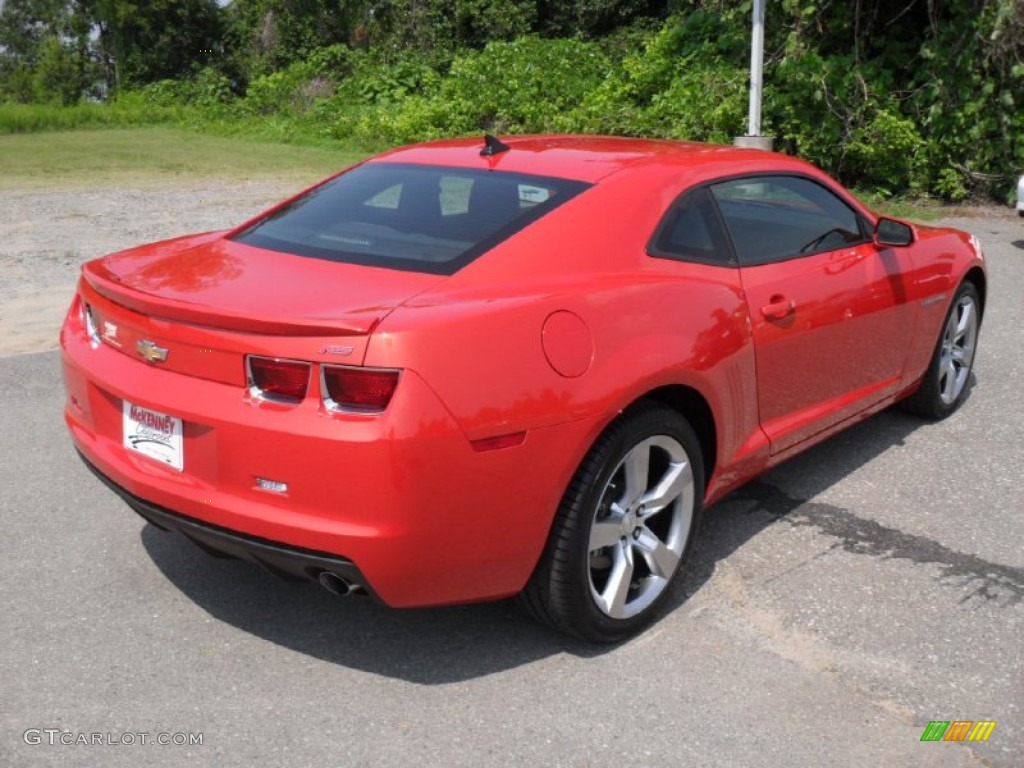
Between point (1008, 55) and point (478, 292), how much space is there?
40.8 ft

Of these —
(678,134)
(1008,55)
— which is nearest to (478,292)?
(1008,55)

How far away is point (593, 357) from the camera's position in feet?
10.7

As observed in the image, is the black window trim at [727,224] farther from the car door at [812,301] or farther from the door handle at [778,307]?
the door handle at [778,307]

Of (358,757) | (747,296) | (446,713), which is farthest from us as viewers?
(747,296)

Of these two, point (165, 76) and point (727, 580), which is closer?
point (727, 580)

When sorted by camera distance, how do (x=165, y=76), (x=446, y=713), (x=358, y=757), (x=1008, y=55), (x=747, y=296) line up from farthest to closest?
1. (x=165, y=76)
2. (x=1008, y=55)
3. (x=747, y=296)
4. (x=446, y=713)
5. (x=358, y=757)

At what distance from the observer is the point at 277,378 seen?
118 inches

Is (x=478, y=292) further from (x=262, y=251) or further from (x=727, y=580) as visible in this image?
(x=727, y=580)

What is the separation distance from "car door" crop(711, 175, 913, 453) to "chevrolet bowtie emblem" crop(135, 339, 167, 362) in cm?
197

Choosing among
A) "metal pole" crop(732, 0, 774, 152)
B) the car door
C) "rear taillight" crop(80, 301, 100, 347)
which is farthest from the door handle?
"metal pole" crop(732, 0, 774, 152)

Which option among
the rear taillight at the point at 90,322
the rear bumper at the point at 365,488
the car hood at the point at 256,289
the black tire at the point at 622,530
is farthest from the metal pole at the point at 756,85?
the rear bumper at the point at 365,488

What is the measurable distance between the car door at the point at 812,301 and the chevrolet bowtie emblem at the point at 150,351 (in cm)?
197

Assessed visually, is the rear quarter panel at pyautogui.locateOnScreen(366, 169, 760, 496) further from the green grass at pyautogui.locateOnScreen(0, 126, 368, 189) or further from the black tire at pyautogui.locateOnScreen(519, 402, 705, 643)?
the green grass at pyautogui.locateOnScreen(0, 126, 368, 189)

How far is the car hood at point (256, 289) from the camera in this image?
3000mm
